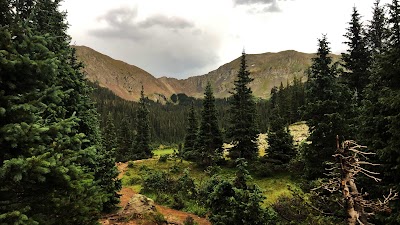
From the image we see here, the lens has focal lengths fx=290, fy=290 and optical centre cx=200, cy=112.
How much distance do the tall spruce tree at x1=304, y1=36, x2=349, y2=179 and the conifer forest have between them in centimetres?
7

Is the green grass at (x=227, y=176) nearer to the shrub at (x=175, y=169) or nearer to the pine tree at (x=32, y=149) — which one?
the shrub at (x=175, y=169)

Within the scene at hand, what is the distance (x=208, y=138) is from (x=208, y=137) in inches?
6.8

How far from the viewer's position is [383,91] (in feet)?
39.5

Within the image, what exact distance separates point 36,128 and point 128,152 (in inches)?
2447

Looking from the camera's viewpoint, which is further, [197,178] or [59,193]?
[197,178]

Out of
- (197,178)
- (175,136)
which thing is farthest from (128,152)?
(175,136)

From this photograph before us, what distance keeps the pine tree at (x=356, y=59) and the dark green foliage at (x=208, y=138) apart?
17.8 m

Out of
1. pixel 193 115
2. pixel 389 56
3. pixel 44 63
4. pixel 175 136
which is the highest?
pixel 389 56

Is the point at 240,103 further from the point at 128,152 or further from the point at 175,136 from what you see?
the point at 175,136

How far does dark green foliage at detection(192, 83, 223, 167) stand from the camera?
1462 inches

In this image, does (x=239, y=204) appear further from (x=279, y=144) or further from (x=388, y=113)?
(x=279, y=144)

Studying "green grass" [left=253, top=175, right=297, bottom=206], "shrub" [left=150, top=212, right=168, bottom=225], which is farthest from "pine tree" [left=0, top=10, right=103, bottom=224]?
"green grass" [left=253, top=175, right=297, bottom=206]

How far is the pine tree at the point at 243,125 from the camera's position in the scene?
34281 millimetres

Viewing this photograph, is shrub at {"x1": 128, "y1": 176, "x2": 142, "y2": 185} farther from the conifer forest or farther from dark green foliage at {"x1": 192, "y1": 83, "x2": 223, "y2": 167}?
dark green foliage at {"x1": 192, "y1": 83, "x2": 223, "y2": 167}
